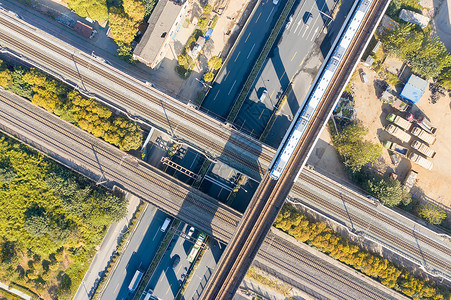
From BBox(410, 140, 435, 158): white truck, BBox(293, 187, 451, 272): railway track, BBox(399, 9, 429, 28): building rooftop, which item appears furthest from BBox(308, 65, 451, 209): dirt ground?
BBox(399, 9, 429, 28): building rooftop

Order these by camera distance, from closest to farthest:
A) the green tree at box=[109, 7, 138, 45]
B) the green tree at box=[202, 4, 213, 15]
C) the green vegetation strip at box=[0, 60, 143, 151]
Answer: the green tree at box=[109, 7, 138, 45], the green vegetation strip at box=[0, 60, 143, 151], the green tree at box=[202, 4, 213, 15]

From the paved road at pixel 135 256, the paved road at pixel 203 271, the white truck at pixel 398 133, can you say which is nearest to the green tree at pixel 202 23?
the paved road at pixel 135 256

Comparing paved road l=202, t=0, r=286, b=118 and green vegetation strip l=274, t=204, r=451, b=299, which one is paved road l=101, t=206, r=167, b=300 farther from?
paved road l=202, t=0, r=286, b=118

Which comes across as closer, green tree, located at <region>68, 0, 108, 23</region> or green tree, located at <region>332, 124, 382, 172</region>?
green tree, located at <region>332, 124, 382, 172</region>

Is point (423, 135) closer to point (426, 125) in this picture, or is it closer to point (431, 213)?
point (426, 125)

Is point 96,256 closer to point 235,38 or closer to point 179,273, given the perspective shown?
point 179,273

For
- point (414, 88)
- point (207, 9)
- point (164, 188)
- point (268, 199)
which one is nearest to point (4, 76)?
point (164, 188)

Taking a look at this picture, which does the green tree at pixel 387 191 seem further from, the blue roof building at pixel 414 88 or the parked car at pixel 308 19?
the parked car at pixel 308 19

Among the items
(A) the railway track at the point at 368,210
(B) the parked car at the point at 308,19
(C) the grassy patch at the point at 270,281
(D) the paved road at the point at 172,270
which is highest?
(B) the parked car at the point at 308,19
